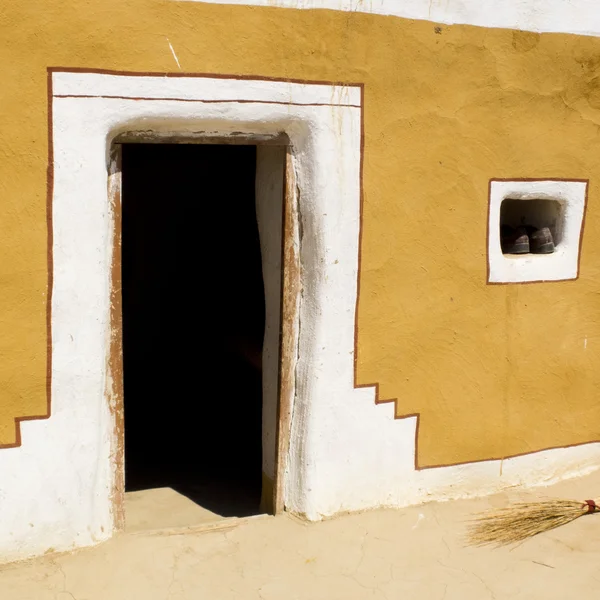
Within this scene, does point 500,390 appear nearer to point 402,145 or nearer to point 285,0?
point 402,145

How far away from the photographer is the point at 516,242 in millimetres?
4453

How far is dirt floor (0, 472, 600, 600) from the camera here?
11.6ft

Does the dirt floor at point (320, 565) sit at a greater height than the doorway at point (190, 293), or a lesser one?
lesser

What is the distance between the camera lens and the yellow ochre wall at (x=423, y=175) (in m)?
3.35

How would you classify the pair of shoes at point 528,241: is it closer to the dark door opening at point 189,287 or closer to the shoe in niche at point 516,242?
the shoe in niche at point 516,242

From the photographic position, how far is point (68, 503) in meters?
3.60

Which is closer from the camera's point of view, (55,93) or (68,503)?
(55,93)

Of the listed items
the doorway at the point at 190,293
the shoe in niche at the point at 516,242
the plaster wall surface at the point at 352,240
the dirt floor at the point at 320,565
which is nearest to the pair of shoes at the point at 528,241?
the shoe in niche at the point at 516,242

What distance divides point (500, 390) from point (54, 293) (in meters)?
2.37

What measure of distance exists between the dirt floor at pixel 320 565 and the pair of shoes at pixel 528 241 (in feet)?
4.73

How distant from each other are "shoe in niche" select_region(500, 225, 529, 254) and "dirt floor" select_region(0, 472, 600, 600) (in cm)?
144

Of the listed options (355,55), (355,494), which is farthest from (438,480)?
(355,55)

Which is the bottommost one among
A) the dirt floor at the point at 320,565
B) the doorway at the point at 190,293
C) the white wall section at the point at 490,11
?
the dirt floor at the point at 320,565

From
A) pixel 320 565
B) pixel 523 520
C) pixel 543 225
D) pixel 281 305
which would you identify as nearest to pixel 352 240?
pixel 281 305
